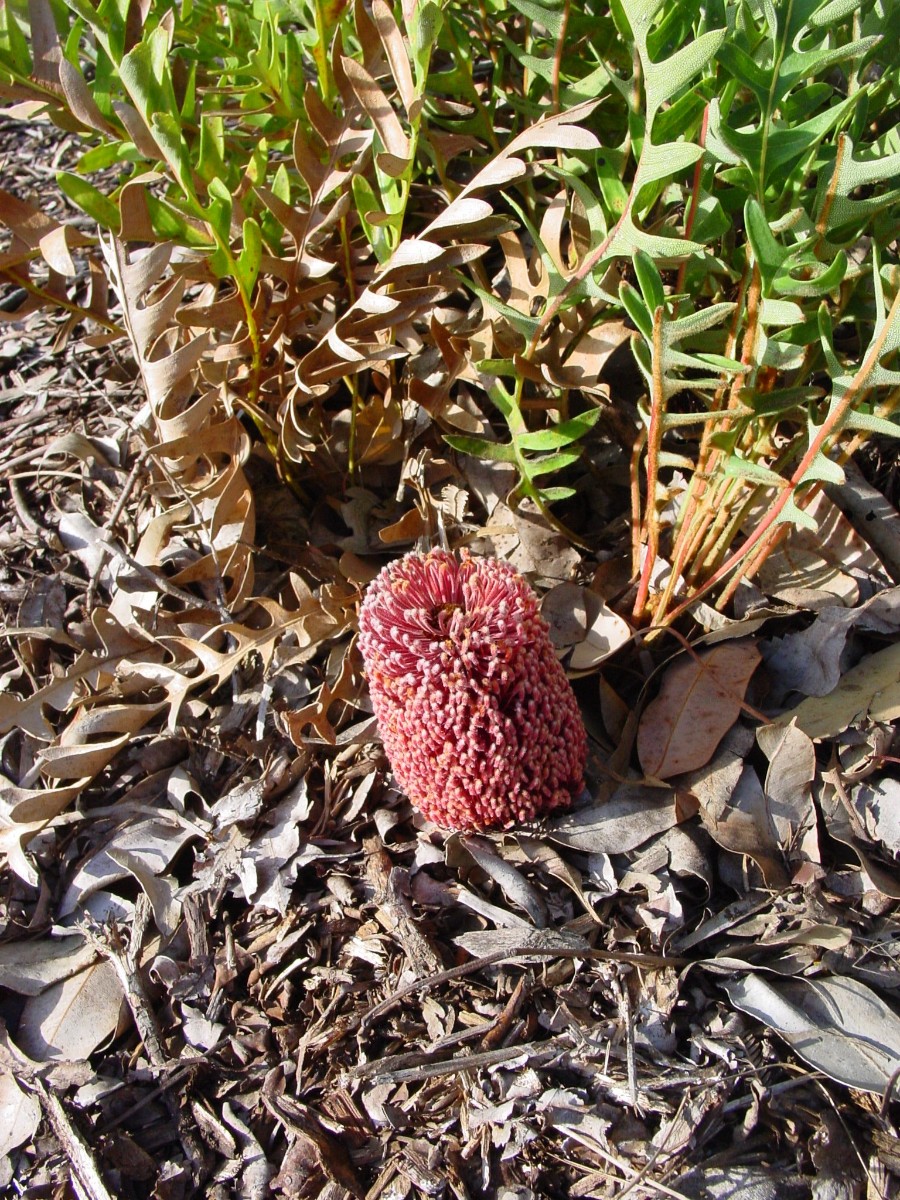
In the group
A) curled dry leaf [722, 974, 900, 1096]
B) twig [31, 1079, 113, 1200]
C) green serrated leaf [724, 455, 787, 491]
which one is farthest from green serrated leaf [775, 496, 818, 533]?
twig [31, 1079, 113, 1200]

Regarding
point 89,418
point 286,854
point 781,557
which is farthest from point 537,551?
point 89,418

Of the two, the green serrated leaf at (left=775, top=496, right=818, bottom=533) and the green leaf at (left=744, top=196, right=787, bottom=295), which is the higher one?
the green leaf at (left=744, top=196, right=787, bottom=295)

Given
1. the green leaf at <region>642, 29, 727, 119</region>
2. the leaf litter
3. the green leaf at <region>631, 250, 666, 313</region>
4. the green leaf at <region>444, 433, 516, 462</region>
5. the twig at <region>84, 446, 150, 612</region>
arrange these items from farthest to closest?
the twig at <region>84, 446, 150, 612</region>, the green leaf at <region>444, 433, 516, 462</region>, the leaf litter, the green leaf at <region>631, 250, 666, 313</region>, the green leaf at <region>642, 29, 727, 119</region>

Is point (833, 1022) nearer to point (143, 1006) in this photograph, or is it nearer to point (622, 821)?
point (622, 821)

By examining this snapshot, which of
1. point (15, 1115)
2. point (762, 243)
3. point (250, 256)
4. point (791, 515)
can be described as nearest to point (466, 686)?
point (791, 515)

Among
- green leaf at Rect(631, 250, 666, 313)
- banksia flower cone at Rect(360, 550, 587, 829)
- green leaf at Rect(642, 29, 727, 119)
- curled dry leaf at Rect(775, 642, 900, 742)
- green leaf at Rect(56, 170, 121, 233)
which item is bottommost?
curled dry leaf at Rect(775, 642, 900, 742)

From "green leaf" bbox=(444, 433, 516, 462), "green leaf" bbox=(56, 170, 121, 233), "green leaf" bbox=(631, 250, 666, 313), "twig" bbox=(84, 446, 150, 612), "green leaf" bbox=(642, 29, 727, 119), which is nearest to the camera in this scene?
"green leaf" bbox=(642, 29, 727, 119)

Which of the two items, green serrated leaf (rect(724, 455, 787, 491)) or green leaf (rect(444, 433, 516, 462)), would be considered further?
green leaf (rect(444, 433, 516, 462))

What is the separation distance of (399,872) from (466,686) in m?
0.39

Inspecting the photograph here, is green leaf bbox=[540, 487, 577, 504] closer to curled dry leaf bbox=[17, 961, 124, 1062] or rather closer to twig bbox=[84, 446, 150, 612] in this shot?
twig bbox=[84, 446, 150, 612]

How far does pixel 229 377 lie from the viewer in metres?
1.71

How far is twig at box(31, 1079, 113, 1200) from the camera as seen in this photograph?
132 cm

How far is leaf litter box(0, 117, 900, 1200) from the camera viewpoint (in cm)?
130

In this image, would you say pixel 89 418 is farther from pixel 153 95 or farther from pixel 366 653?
pixel 366 653
